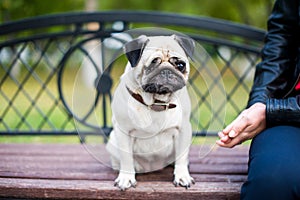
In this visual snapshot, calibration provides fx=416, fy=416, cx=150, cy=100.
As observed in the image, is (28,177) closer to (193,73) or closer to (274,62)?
(193,73)

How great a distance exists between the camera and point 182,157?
5.49 ft

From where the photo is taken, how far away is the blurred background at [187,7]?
25.9ft

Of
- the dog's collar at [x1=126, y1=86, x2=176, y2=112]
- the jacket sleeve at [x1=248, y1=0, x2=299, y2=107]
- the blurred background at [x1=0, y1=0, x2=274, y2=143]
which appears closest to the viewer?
the dog's collar at [x1=126, y1=86, x2=176, y2=112]

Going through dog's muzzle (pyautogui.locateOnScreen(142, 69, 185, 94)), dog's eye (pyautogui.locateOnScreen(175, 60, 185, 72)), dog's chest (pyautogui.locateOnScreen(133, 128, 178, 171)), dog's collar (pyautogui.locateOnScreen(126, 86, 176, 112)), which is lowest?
dog's chest (pyautogui.locateOnScreen(133, 128, 178, 171))

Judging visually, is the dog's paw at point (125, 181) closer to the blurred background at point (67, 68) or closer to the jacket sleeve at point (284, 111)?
the blurred background at point (67, 68)

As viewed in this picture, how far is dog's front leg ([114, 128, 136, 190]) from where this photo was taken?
162 centimetres

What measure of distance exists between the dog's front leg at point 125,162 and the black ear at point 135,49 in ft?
1.05

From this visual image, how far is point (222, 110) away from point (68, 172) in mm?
725

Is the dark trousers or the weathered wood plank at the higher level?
the dark trousers

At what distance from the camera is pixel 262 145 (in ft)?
4.78

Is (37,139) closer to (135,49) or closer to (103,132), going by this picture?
(103,132)

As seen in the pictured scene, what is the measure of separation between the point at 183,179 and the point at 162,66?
50 centimetres

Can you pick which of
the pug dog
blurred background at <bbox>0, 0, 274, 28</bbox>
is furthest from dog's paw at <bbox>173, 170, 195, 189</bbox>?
blurred background at <bbox>0, 0, 274, 28</bbox>

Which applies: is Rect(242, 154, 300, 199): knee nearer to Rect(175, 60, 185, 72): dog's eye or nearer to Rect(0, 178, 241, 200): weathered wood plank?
Rect(0, 178, 241, 200): weathered wood plank
